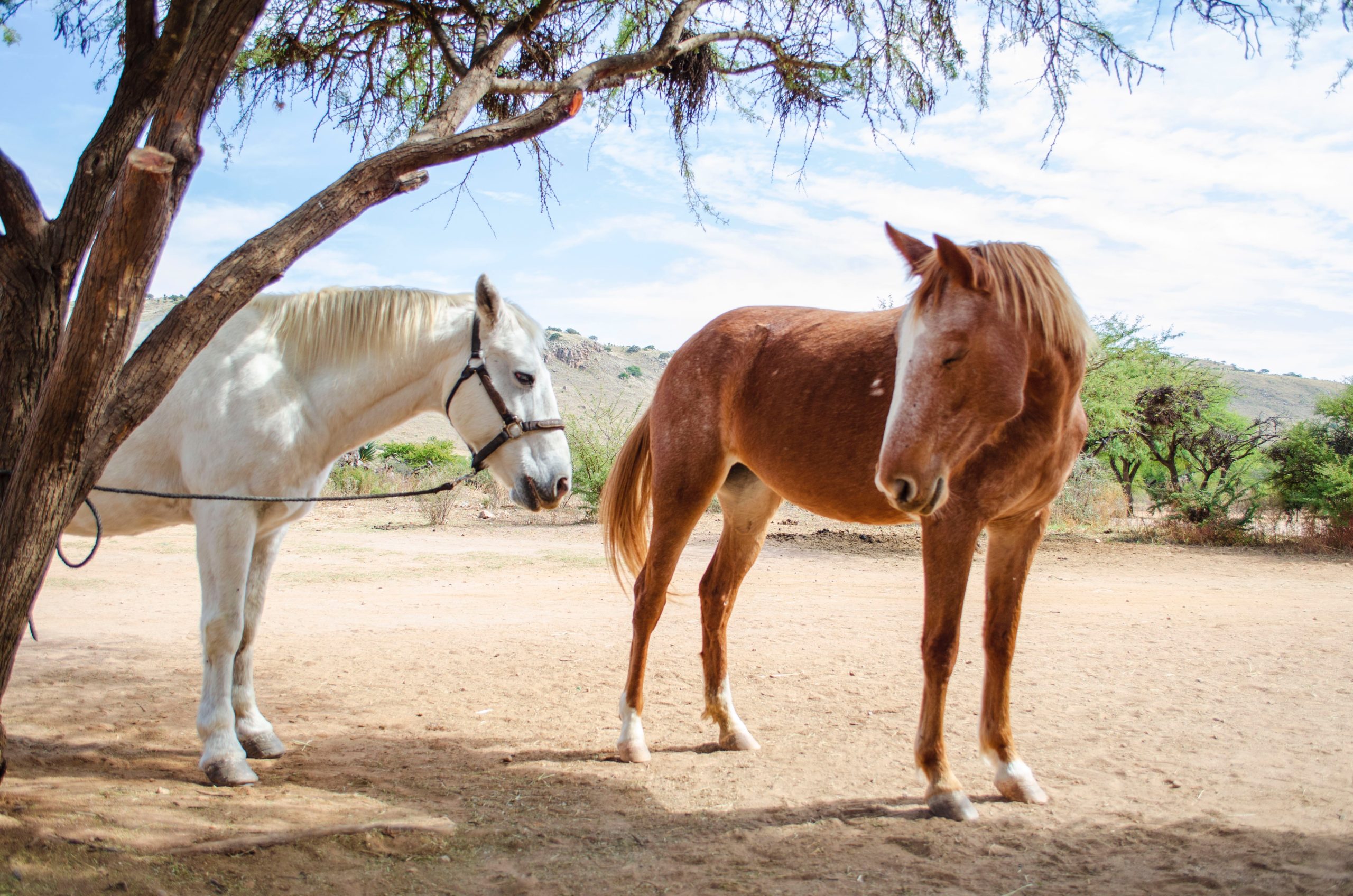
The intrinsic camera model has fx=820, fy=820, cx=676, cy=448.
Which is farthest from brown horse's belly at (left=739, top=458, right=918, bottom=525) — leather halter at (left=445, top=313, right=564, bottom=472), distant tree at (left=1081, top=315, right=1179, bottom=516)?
distant tree at (left=1081, top=315, right=1179, bottom=516)

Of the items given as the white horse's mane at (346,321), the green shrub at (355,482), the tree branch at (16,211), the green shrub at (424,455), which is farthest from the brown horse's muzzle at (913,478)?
the green shrub at (424,455)

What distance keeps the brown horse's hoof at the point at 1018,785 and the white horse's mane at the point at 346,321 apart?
2779mm

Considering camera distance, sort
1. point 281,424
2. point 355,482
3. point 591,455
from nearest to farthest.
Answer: point 281,424 < point 591,455 < point 355,482

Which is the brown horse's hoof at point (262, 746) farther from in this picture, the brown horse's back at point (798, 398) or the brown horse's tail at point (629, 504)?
the brown horse's back at point (798, 398)

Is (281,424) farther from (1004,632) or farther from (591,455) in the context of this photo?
(591,455)

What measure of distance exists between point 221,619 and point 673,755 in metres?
2.08

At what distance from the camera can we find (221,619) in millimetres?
3412

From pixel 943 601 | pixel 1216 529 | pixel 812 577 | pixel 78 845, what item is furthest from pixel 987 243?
pixel 1216 529

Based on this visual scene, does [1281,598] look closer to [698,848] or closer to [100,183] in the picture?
[698,848]

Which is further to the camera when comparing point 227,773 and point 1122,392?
point 1122,392

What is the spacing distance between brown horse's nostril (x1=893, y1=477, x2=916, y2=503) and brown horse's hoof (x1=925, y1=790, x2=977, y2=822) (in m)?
1.23

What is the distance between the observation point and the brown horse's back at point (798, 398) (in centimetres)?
353

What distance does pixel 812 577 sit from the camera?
10250 millimetres

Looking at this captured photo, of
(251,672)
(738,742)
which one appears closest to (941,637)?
(738,742)
